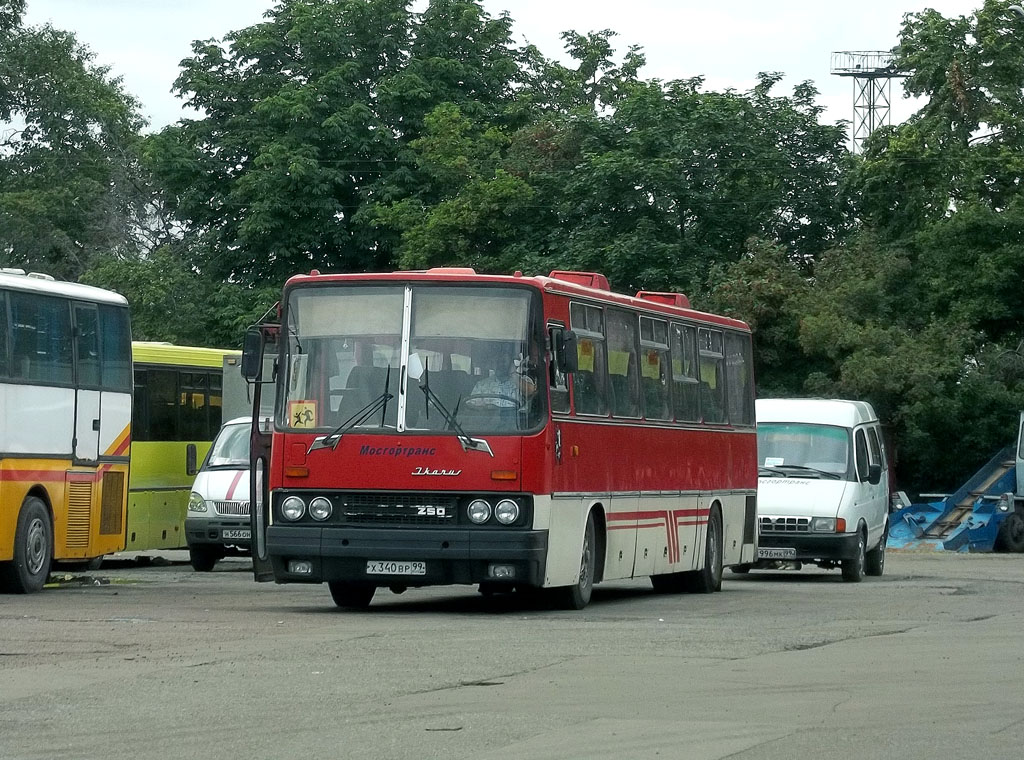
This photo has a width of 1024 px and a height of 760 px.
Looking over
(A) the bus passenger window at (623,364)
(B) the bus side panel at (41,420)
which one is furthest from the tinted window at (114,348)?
(A) the bus passenger window at (623,364)

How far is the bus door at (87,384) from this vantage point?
21781mm

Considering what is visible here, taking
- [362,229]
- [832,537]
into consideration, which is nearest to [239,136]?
[362,229]

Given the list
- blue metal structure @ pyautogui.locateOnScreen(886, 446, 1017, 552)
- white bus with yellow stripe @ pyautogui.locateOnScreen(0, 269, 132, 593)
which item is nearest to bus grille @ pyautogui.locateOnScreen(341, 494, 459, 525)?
white bus with yellow stripe @ pyautogui.locateOnScreen(0, 269, 132, 593)

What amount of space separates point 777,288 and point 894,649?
3075cm

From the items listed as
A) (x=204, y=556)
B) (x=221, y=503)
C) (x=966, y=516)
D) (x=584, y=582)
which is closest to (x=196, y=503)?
(x=221, y=503)

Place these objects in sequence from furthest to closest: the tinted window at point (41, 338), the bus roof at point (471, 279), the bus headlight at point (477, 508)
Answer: the tinted window at point (41, 338), the bus roof at point (471, 279), the bus headlight at point (477, 508)

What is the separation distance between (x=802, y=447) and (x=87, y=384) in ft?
33.8

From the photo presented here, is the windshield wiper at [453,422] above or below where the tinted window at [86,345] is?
below

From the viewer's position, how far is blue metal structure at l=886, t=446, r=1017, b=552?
136 feet

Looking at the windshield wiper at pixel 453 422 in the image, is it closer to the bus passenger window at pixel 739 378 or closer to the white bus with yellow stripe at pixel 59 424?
the white bus with yellow stripe at pixel 59 424

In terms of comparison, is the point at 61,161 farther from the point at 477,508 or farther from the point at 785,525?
the point at 477,508

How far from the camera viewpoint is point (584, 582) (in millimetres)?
18844

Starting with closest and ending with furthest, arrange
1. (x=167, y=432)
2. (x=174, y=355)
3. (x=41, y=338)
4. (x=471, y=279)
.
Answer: (x=471, y=279), (x=41, y=338), (x=167, y=432), (x=174, y=355)

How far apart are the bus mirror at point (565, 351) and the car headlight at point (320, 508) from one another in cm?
233
